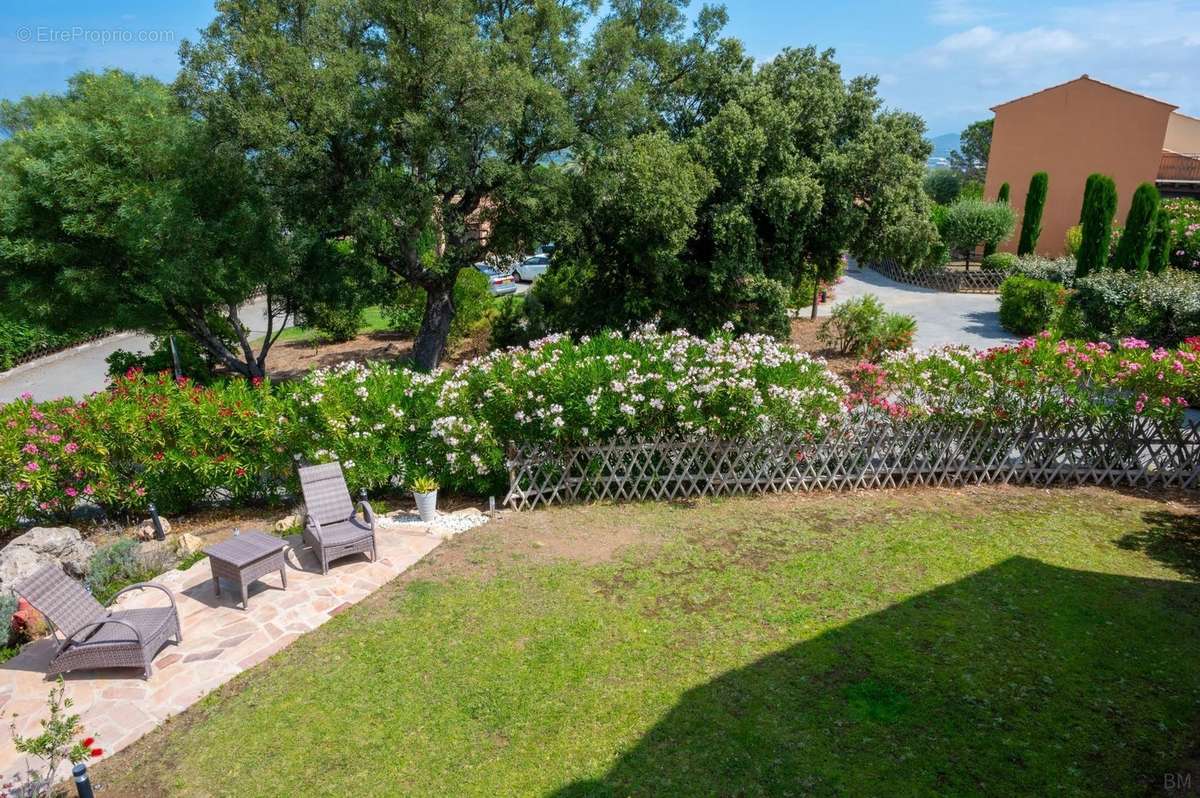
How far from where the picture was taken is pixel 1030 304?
68.0 feet

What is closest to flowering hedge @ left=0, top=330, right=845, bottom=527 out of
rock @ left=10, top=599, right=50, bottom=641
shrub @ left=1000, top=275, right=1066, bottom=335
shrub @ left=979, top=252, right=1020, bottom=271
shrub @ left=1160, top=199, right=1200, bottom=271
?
rock @ left=10, top=599, right=50, bottom=641

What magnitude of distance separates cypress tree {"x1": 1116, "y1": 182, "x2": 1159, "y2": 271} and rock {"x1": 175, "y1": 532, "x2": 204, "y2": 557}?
27.6 m

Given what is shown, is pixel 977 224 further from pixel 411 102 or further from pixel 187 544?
pixel 187 544

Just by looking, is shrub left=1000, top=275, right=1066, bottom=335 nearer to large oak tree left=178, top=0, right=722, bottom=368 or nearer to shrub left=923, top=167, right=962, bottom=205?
large oak tree left=178, top=0, right=722, bottom=368

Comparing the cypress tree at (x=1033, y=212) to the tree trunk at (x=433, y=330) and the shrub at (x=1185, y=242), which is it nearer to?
the shrub at (x=1185, y=242)

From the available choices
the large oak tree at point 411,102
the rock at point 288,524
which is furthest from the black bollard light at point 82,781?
the large oak tree at point 411,102

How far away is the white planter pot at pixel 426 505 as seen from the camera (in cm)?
909

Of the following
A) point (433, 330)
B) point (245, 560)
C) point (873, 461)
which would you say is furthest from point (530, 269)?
point (245, 560)

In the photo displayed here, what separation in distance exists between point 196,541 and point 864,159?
1378 cm

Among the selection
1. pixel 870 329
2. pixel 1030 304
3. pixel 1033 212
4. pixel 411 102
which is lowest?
pixel 870 329

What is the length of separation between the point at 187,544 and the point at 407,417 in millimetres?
2992

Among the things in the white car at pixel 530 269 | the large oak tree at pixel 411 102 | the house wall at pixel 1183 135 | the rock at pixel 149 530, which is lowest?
the rock at pixel 149 530

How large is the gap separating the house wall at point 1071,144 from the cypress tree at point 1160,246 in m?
9.40

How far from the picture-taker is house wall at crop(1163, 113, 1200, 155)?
44.1 metres
